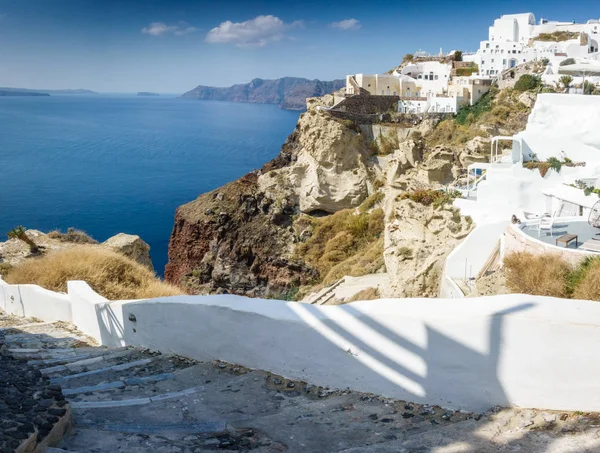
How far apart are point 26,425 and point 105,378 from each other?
2.32 m

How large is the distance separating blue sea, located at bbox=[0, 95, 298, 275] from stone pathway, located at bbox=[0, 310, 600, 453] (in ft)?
128

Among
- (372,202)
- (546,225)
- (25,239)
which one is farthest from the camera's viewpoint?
(372,202)

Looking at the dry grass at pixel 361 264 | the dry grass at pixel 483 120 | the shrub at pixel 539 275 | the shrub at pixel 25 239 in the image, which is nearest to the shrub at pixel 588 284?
the shrub at pixel 539 275

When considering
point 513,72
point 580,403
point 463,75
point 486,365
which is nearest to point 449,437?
point 486,365

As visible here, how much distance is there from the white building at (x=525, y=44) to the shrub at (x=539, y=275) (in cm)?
2992

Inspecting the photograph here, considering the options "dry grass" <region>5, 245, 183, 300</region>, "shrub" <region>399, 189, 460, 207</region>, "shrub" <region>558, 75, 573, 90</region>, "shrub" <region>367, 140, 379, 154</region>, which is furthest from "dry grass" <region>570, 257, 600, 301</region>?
"shrub" <region>367, 140, 379, 154</region>

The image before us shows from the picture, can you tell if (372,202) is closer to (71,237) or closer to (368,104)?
(368,104)

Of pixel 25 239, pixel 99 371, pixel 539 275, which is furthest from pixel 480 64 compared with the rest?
pixel 99 371

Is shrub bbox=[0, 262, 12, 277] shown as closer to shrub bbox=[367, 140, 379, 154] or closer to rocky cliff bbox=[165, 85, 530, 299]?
rocky cliff bbox=[165, 85, 530, 299]

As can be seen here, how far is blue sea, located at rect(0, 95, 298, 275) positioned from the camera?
5316 centimetres

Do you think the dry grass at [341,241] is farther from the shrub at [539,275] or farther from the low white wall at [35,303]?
the shrub at [539,275]

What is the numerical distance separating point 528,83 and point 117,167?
58.4 m

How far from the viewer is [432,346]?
4.36 m

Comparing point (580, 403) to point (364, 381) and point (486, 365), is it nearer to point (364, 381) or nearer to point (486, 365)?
point (486, 365)
